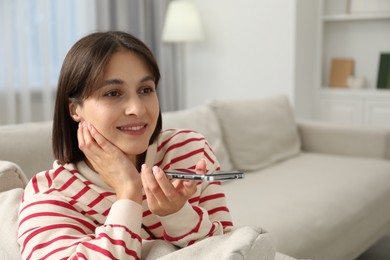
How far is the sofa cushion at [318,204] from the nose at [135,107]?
2.96ft

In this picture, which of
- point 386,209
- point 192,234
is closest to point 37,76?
point 386,209

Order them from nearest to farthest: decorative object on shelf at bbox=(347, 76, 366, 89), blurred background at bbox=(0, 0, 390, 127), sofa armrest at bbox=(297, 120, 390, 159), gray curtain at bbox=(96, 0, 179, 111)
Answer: sofa armrest at bbox=(297, 120, 390, 159) → blurred background at bbox=(0, 0, 390, 127) → gray curtain at bbox=(96, 0, 179, 111) → decorative object on shelf at bbox=(347, 76, 366, 89)

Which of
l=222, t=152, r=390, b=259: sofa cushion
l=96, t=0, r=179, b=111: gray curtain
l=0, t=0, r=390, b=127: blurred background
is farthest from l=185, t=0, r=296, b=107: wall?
l=222, t=152, r=390, b=259: sofa cushion

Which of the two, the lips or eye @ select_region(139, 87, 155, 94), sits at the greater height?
eye @ select_region(139, 87, 155, 94)

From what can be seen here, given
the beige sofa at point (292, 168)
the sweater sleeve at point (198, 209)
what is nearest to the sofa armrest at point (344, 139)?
the beige sofa at point (292, 168)

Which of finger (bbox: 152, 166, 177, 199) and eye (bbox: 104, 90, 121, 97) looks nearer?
finger (bbox: 152, 166, 177, 199)

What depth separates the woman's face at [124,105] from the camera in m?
0.96

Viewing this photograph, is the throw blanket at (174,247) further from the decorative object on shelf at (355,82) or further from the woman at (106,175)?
the decorative object on shelf at (355,82)

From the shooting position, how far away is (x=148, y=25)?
4055 millimetres

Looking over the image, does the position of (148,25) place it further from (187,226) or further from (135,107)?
(187,226)

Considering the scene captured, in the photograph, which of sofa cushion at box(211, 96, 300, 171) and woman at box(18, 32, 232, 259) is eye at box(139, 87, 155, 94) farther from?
sofa cushion at box(211, 96, 300, 171)

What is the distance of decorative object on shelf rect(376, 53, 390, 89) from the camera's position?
153 inches

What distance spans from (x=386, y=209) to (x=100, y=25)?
2273 millimetres

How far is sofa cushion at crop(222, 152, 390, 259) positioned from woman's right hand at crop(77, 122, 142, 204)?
0.87m
